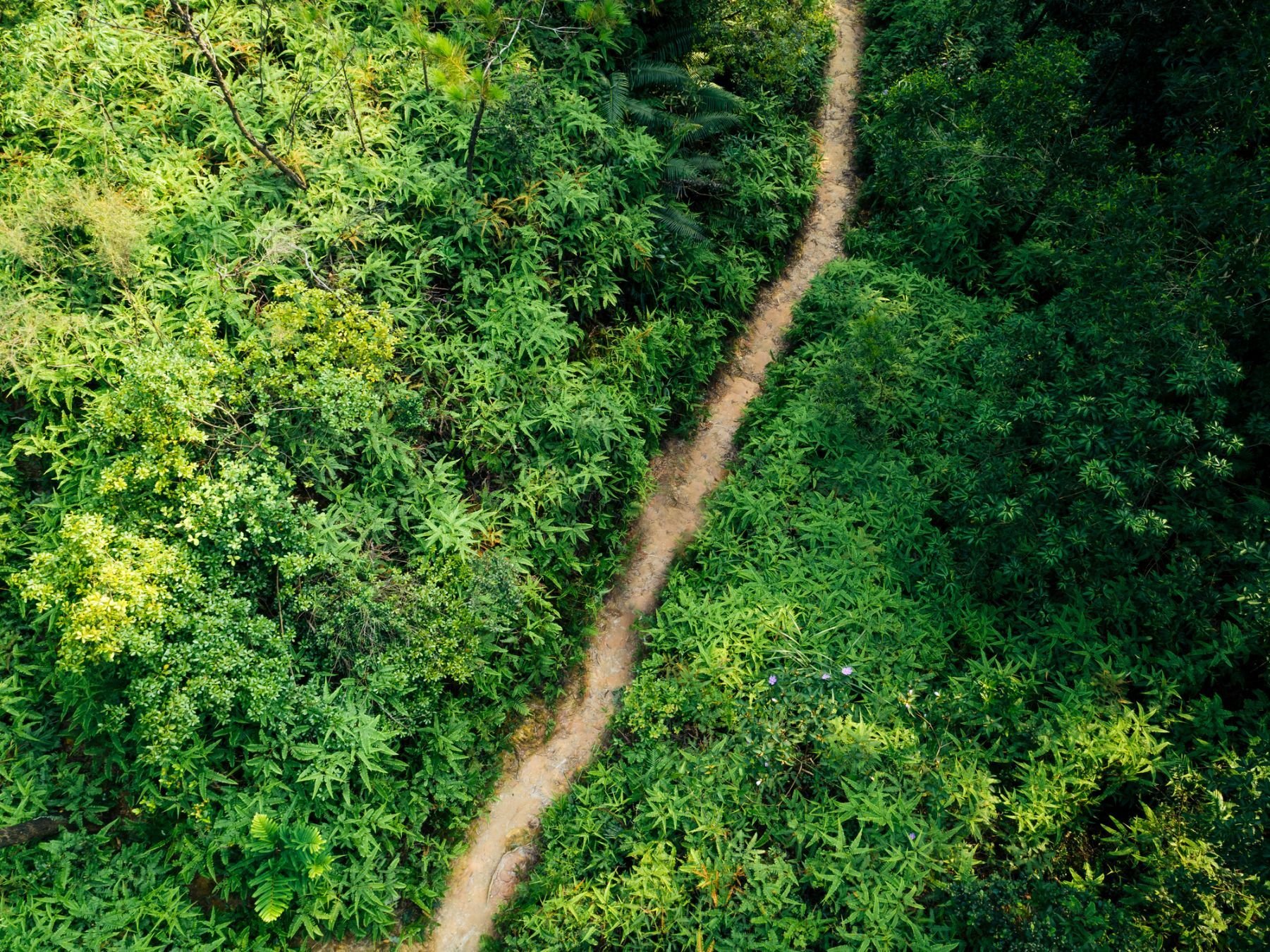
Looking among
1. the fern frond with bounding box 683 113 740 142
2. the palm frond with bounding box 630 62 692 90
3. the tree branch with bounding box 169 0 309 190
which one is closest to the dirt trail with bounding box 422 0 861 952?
the fern frond with bounding box 683 113 740 142

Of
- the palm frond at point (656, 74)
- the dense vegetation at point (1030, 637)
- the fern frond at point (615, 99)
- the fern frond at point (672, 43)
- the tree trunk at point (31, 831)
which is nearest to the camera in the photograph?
the tree trunk at point (31, 831)

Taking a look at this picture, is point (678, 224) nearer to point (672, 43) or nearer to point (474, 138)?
point (474, 138)

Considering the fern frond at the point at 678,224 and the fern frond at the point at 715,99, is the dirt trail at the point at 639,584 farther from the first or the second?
the fern frond at the point at 715,99

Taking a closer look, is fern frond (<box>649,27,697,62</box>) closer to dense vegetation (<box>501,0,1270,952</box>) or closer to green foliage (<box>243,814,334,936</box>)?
dense vegetation (<box>501,0,1270,952</box>)

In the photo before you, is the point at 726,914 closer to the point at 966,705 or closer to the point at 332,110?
the point at 966,705

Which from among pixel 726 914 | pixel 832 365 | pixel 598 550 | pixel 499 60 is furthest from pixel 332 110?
pixel 726 914

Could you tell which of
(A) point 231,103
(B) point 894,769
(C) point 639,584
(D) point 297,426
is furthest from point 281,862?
(A) point 231,103

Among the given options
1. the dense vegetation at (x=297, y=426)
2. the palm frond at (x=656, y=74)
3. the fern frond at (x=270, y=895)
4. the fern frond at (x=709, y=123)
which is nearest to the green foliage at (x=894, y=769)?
the dense vegetation at (x=297, y=426)
